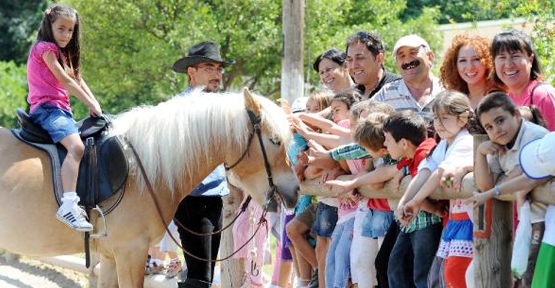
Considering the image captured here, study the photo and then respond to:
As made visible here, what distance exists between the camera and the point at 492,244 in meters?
4.40

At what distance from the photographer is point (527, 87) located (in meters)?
4.91

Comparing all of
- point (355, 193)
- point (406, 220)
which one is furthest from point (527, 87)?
point (355, 193)

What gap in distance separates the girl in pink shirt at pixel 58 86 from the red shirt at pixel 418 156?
6.85ft

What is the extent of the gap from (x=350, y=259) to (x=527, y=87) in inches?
67.7

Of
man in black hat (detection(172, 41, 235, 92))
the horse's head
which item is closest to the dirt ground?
man in black hat (detection(172, 41, 235, 92))

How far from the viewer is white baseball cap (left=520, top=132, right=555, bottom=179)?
Answer: 3918 mm

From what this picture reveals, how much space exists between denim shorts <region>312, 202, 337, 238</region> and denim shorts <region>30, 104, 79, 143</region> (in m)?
1.99

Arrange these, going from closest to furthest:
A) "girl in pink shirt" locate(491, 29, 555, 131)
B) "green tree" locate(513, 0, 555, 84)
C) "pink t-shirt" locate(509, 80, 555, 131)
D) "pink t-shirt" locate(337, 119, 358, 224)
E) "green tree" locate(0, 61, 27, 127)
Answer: "pink t-shirt" locate(509, 80, 555, 131) → "girl in pink shirt" locate(491, 29, 555, 131) → "pink t-shirt" locate(337, 119, 358, 224) → "green tree" locate(513, 0, 555, 84) → "green tree" locate(0, 61, 27, 127)

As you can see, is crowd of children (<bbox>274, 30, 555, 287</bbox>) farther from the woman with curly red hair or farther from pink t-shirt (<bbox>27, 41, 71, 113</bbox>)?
pink t-shirt (<bbox>27, 41, 71, 113</bbox>)

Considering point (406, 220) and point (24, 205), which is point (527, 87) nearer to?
point (406, 220)

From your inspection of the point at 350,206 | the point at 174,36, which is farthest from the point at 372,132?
the point at 174,36

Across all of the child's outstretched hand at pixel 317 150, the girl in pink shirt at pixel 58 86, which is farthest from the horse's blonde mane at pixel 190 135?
the child's outstretched hand at pixel 317 150

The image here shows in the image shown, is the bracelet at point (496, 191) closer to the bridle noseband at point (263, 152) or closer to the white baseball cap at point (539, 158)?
the white baseball cap at point (539, 158)

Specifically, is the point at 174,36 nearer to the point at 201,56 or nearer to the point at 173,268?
the point at 173,268
